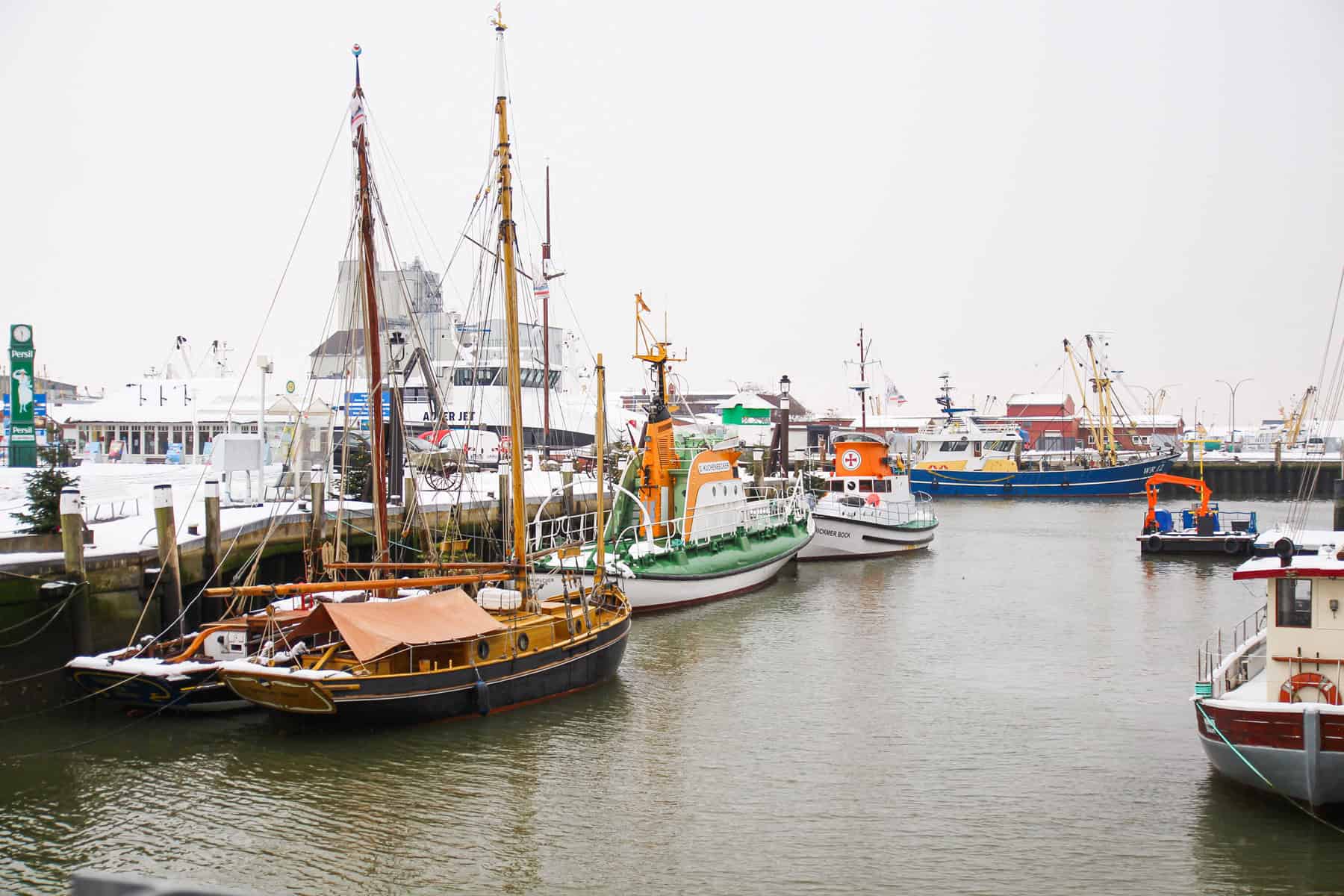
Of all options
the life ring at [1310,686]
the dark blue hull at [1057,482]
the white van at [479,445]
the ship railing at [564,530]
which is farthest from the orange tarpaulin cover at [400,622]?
the dark blue hull at [1057,482]

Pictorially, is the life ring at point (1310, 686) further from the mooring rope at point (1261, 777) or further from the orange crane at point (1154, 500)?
the orange crane at point (1154, 500)

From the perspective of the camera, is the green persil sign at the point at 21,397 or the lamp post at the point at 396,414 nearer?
the lamp post at the point at 396,414

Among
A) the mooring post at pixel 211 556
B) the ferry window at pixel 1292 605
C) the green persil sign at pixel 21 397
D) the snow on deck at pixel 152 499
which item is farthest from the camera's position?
the green persil sign at pixel 21 397

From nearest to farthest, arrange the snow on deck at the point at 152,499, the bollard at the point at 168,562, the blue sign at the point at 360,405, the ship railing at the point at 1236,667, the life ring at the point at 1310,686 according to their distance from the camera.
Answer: the life ring at the point at 1310,686 < the ship railing at the point at 1236,667 < the bollard at the point at 168,562 < the snow on deck at the point at 152,499 < the blue sign at the point at 360,405

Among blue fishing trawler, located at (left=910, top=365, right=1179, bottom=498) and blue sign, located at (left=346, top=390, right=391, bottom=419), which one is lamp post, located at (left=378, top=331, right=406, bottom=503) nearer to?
blue sign, located at (left=346, top=390, right=391, bottom=419)

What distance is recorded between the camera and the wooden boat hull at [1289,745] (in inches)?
481

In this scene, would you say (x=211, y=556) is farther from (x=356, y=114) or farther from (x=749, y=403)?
(x=749, y=403)

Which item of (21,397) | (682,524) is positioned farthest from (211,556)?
(21,397)

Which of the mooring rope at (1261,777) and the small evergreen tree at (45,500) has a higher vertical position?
the small evergreen tree at (45,500)

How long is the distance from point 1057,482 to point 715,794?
68.5 meters

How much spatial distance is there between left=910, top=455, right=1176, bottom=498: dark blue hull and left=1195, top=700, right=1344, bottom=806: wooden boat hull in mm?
66314

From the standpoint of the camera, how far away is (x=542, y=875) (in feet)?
39.9

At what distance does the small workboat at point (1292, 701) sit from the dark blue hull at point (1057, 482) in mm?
65568

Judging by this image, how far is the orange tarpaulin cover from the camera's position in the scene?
53.5 ft
